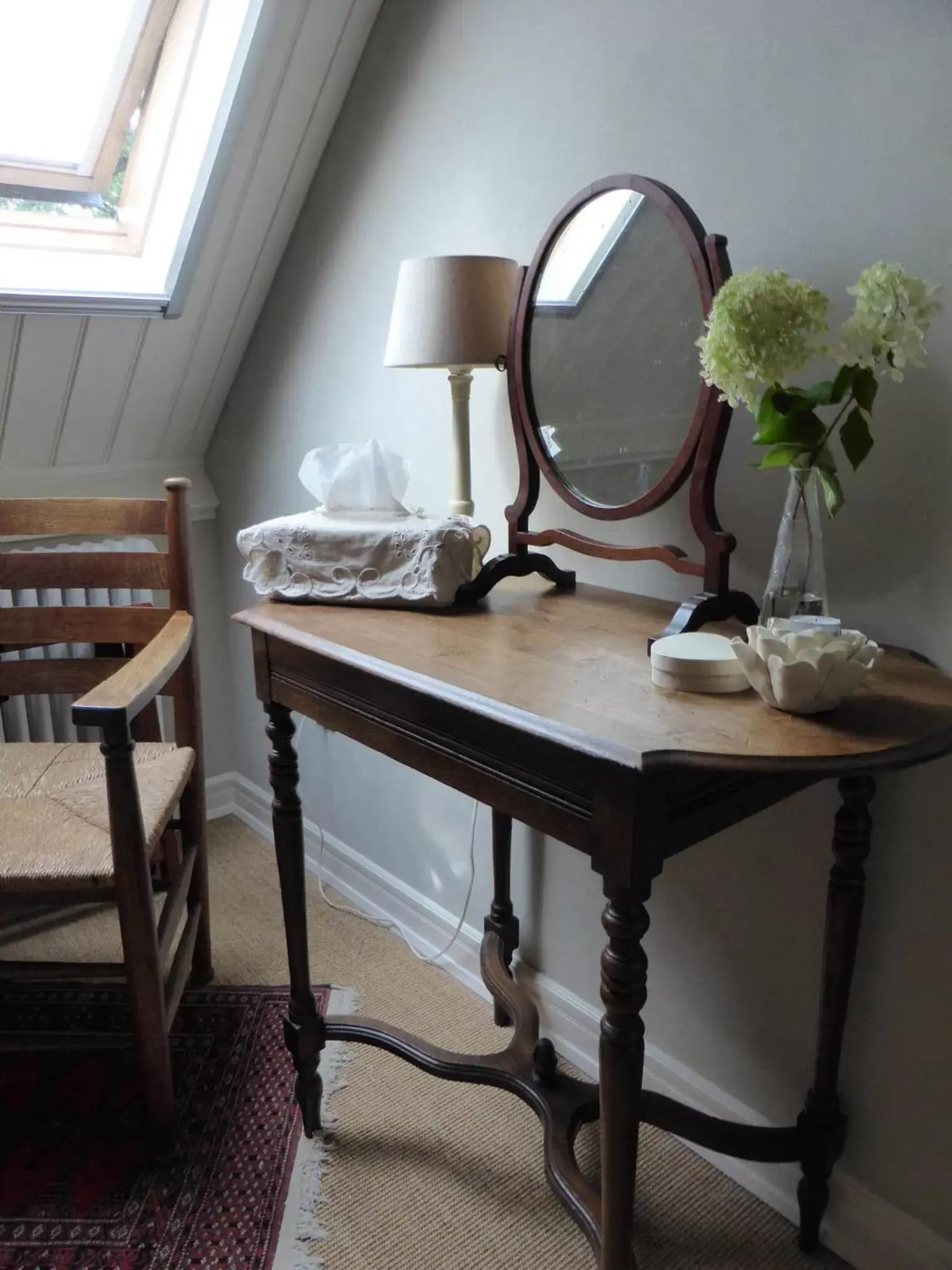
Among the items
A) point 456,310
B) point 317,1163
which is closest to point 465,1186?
point 317,1163

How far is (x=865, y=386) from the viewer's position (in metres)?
0.84

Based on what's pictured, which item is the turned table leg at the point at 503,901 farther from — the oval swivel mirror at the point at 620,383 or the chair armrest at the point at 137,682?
the chair armrest at the point at 137,682

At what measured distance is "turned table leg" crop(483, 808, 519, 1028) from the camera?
1.50 meters

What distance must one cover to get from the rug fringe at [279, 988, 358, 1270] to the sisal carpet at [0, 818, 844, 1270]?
0.4 inches

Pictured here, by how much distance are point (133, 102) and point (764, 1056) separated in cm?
188

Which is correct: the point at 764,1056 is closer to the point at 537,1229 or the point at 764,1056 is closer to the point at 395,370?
the point at 537,1229

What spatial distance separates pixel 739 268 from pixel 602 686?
1.83 ft

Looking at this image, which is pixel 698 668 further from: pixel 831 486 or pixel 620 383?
pixel 620 383

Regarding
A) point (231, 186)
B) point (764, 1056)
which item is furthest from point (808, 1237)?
point (231, 186)

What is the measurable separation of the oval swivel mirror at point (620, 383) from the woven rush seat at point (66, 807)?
2.00ft

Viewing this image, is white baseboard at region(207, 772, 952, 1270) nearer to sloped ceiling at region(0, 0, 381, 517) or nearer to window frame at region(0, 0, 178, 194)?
sloped ceiling at region(0, 0, 381, 517)

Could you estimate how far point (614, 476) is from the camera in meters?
1.14

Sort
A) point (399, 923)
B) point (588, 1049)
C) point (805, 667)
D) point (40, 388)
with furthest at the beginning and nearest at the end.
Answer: point (399, 923) → point (40, 388) → point (588, 1049) → point (805, 667)

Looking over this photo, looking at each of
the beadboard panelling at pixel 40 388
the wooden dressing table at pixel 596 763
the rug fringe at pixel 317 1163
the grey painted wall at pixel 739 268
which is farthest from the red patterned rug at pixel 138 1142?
the beadboard panelling at pixel 40 388
